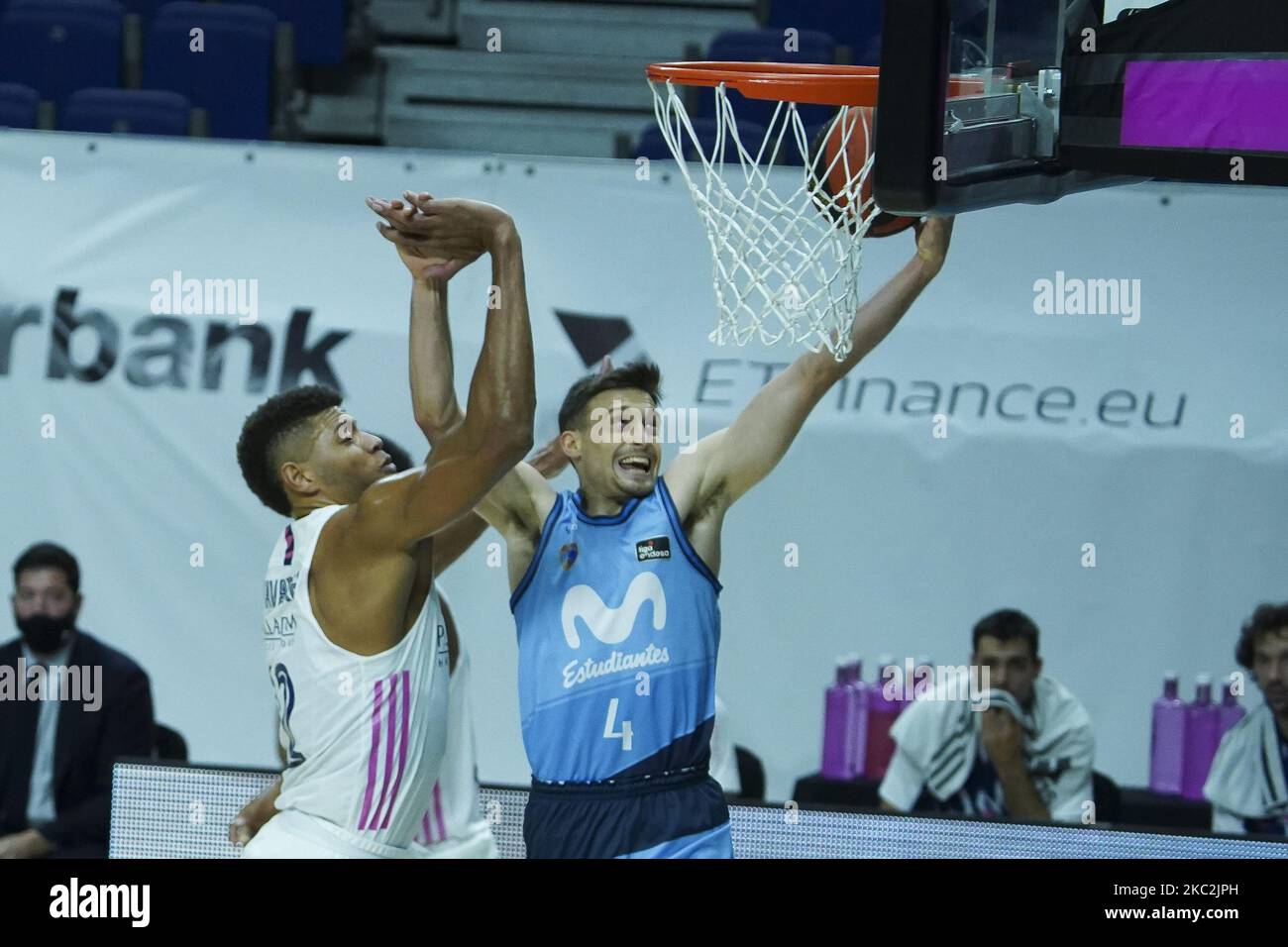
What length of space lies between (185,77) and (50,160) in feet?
4.30

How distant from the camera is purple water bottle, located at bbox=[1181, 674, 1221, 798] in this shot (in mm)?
5355

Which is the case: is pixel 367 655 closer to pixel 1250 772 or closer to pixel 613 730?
pixel 613 730

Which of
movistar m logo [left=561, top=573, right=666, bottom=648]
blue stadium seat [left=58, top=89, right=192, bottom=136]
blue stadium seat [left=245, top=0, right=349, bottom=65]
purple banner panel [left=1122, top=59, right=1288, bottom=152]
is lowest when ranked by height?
movistar m logo [left=561, top=573, right=666, bottom=648]

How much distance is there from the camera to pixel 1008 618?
544 centimetres

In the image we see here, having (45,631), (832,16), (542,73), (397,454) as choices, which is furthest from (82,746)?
(832,16)

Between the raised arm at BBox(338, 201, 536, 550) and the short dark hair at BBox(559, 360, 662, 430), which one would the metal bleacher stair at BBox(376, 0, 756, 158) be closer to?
the short dark hair at BBox(559, 360, 662, 430)

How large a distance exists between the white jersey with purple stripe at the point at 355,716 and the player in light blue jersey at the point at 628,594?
25 centimetres

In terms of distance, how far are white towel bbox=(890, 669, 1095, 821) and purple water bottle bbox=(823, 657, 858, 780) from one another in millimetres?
141

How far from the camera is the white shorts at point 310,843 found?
439 cm

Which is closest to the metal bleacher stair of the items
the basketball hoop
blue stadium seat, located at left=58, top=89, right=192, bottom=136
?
blue stadium seat, located at left=58, top=89, right=192, bottom=136

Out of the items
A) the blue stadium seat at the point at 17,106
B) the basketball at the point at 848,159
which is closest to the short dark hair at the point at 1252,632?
the basketball at the point at 848,159

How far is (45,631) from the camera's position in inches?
215

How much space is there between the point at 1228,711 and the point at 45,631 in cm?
337
